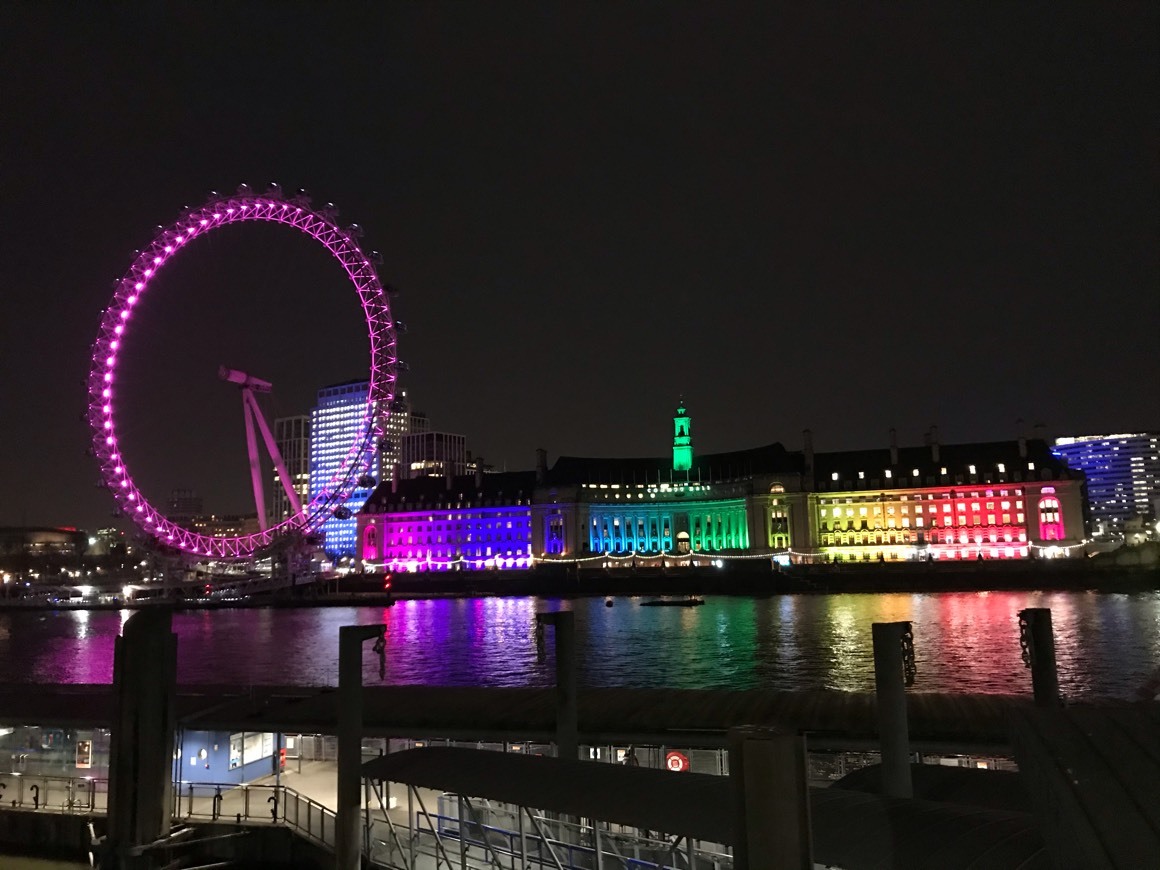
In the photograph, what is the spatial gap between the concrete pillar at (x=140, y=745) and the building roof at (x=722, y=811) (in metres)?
7.07

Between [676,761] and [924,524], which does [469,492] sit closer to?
[924,524]

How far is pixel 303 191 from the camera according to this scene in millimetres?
76500

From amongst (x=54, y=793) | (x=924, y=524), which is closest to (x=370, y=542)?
(x=924, y=524)

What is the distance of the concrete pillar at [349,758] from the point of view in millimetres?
18375

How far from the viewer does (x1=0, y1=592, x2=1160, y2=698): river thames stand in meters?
51.3

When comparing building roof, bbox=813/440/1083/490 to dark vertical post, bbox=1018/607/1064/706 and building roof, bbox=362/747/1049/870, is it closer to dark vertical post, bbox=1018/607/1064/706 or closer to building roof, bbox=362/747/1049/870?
dark vertical post, bbox=1018/607/1064/706

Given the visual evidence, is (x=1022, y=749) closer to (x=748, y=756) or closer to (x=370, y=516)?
(x=748, y=756)

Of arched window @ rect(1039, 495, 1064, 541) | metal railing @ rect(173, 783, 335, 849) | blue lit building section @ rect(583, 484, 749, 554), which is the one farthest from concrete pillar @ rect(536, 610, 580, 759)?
blue lit building section @ rect(583, 484, 749, 554)

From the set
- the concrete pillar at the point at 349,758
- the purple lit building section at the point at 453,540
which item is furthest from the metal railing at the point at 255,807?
the purple lit building section at the point at 453,540

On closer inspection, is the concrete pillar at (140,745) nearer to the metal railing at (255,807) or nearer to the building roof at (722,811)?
the metal railing at (255,807)

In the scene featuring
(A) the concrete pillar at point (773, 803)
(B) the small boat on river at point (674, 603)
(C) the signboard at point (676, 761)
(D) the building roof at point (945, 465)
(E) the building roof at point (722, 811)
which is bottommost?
(B) the small boat on river at point (674, 603)

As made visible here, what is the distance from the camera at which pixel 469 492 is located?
194750 millimetres

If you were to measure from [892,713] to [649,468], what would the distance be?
17664cm

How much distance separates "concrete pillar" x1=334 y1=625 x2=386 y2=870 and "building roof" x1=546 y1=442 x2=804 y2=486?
162127 mm
